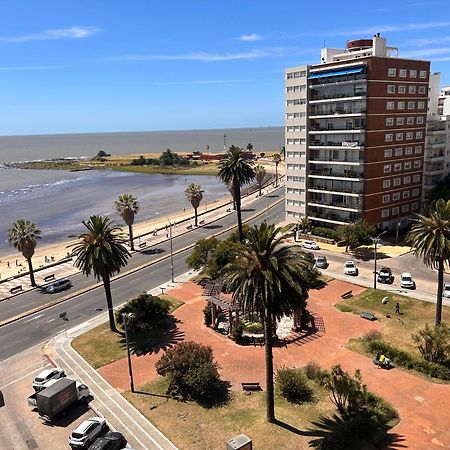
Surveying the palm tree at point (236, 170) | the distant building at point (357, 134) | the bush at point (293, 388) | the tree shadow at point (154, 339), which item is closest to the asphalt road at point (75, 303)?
the tree shadow at point (154, 339)

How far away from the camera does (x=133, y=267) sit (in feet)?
256

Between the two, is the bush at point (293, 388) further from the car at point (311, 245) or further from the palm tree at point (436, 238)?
the car at point (311, 245)

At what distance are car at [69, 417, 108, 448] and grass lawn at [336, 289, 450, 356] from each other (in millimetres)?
29922

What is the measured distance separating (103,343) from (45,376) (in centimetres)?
941

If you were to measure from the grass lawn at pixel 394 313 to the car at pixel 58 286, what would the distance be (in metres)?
40.8

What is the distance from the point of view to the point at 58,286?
68.1 m

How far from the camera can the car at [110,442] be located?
30.7 m

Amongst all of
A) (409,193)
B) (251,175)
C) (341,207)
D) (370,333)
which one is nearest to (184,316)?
(370,333)

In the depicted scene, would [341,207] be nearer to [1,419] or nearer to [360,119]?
[360,119]

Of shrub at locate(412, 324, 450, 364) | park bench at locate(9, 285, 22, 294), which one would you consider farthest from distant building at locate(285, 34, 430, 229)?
park bench at locate(9, 285, 22, 294)

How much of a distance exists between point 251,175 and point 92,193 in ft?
413

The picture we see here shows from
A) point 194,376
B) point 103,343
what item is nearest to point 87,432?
point 194,376

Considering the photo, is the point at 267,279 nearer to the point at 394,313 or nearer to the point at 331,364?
the point at 331,364

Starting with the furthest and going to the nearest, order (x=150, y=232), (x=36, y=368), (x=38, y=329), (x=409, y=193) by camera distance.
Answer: (x=150, y=232) → (x=409, y=193) → (x=38, y=329) → (x=36, y=368)
